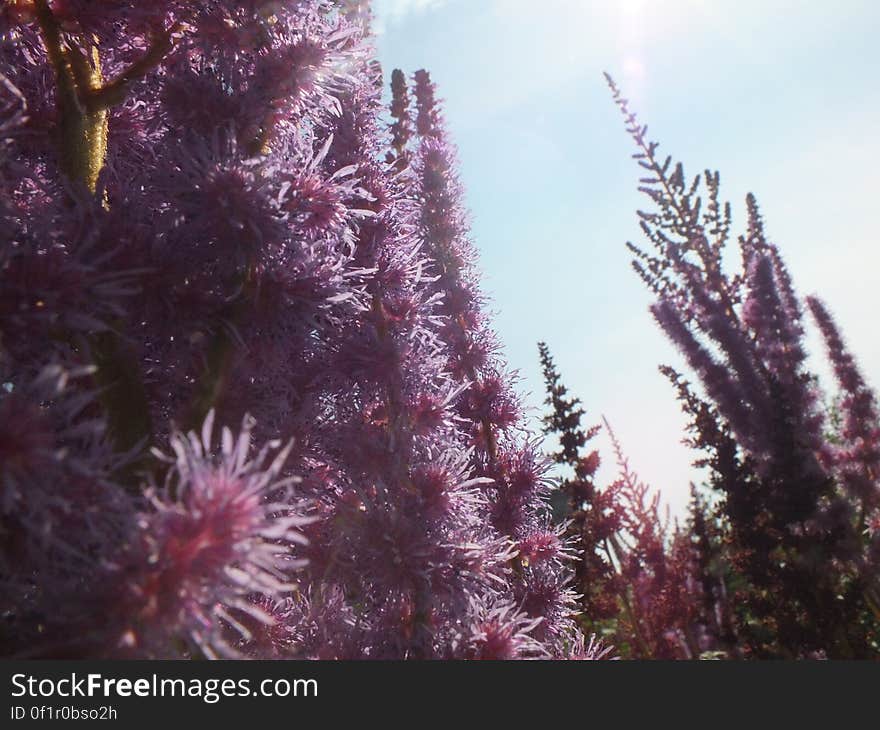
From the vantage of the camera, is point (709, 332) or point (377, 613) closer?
point (377, 613)

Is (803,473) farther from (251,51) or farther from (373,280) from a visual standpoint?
(251,51)

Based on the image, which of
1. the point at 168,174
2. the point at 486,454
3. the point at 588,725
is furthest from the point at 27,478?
the point at 486,454

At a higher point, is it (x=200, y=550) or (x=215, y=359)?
(x=215, y=359)

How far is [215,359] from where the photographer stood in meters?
3.57

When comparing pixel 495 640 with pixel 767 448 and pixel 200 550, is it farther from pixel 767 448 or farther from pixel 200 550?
pixel 767 448

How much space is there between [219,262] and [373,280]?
1521 mm

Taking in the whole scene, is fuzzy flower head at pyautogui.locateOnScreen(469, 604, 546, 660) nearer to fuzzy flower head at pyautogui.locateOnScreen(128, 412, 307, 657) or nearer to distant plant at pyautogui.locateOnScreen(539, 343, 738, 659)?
fuzzy flower head at pyautogui.locateOnScreen(128, 412, 307, 657)

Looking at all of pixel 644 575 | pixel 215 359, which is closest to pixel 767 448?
pixel 644 575

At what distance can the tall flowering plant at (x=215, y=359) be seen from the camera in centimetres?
217

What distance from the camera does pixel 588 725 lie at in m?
2.95

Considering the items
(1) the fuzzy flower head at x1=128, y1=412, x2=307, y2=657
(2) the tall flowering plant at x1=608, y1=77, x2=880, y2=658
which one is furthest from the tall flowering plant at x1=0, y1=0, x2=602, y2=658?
(2) the tall flowering plant at x1=608, y1=77, x2=880, y2=658

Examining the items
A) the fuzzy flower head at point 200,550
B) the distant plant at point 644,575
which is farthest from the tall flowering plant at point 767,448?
the fuzzy flower head at point 200,550

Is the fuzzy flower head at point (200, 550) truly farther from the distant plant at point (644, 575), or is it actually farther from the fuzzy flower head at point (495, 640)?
the distant plant at point (644, 575)

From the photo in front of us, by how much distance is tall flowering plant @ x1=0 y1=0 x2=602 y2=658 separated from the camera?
217cm
